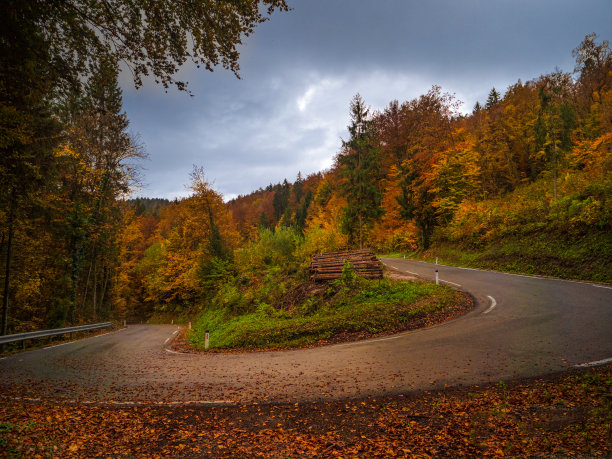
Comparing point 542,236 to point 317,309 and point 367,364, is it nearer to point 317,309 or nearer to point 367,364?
point 317,309

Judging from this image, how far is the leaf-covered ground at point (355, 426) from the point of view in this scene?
11.6ft

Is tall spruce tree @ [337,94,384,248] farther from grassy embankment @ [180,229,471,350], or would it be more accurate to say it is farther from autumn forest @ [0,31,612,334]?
grassy embankment @ [180,229,471,350]

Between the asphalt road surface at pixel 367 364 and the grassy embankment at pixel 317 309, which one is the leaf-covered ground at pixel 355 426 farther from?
the grassy embankment at pixel 317 309

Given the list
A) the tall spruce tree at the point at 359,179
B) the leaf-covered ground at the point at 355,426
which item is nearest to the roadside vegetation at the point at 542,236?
the tall spruce tree at the point at 359,179

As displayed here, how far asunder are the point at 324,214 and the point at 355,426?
32.8m

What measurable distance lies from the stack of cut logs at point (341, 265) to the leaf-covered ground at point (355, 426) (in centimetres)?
997

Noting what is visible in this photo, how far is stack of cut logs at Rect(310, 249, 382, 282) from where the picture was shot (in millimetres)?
15094

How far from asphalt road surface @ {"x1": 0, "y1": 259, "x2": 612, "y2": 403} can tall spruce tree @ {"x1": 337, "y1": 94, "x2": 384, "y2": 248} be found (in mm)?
14918

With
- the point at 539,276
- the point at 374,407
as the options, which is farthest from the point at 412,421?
the point at 539,276

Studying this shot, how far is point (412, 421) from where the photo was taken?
433 cm

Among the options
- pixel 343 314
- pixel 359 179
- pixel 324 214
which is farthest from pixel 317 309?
pixel 324 214

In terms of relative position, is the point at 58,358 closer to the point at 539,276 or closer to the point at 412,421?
the point at 412,421

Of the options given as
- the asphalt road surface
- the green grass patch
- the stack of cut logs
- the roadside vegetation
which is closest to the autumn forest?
the roadside vegetation

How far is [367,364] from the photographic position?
693 cm
